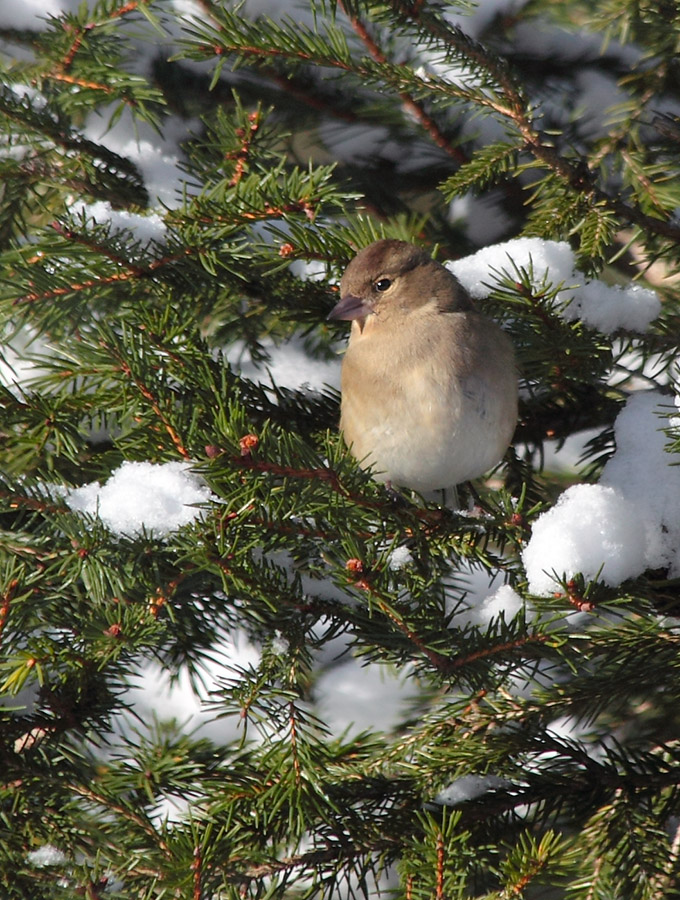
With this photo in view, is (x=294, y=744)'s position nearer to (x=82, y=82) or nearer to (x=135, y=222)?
(x=135, y=222)

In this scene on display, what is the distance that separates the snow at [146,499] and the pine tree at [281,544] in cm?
2

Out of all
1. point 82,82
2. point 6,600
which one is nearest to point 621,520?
point 6,600

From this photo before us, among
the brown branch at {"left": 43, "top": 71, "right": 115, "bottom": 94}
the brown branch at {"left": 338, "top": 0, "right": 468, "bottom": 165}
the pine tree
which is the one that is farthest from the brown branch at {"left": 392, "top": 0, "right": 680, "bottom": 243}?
the brown branch at {"left": 43, "top": 71, "right": 115, "bottom": 94}

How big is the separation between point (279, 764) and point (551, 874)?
52cm

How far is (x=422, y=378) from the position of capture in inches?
96.6

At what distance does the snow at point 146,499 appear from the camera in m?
1.77

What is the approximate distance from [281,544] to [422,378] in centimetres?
85

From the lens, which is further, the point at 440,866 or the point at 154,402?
the point at 154,402

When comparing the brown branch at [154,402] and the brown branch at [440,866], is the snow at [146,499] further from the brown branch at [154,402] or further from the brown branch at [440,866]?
the brown branch at [440,866]

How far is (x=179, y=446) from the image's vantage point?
171cm

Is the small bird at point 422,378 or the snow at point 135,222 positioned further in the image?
the small bird at point 422,378

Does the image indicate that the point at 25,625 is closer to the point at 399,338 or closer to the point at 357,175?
the point at 399,338

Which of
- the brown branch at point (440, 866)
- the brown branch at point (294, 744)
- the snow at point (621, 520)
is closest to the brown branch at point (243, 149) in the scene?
the snow at point (621, 520)

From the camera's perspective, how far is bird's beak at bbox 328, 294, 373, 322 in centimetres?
243
